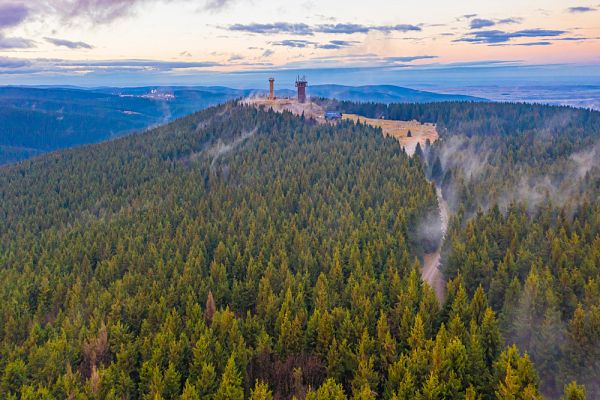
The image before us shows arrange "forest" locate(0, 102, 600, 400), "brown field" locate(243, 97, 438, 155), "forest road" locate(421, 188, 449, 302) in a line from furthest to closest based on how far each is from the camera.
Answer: "brown field" locate(243, 97, 438, 155), "forest road" locate(421, 188, 449, 302), "forest" locate(0, 102, 600, 400)

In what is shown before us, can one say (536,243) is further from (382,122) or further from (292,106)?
(382,122)

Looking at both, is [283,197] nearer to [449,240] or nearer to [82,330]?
[449,240]

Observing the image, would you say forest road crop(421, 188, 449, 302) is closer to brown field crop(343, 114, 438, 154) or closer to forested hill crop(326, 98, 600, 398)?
forested hill crop(326, 98, 600, 398)

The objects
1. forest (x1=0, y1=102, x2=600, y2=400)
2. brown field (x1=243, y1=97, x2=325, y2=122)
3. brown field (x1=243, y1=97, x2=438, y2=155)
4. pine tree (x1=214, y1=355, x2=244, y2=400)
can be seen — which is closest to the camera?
pine tree (x1=214, y1=355, x2=244, y2=400)

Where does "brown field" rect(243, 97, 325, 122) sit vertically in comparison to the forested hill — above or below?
above

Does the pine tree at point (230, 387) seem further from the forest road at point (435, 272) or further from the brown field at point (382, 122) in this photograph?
the brown field at point (382, 122)

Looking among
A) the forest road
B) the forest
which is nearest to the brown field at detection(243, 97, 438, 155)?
the forest

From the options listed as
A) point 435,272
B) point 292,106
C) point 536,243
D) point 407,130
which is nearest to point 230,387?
point 435,272
